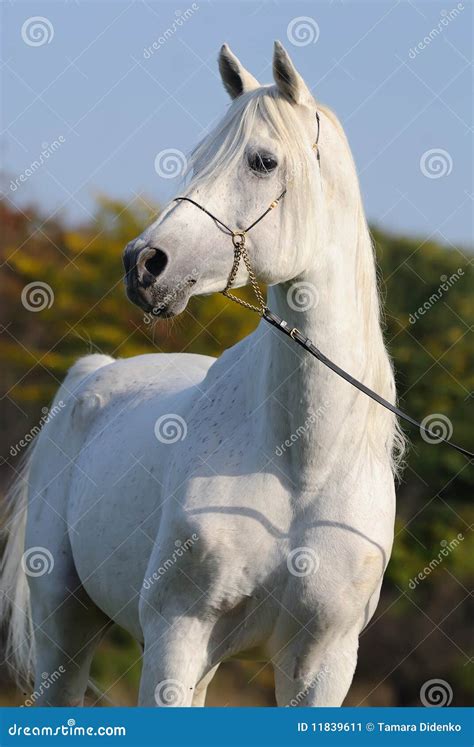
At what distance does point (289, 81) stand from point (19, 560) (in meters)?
3.29

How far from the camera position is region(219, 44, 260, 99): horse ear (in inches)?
148

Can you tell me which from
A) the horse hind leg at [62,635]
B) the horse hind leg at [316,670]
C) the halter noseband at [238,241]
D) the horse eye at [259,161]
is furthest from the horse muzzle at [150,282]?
the horse hind leg at [62,635]

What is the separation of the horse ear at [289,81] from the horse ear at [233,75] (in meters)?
0.21

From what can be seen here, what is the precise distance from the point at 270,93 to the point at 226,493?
136cm

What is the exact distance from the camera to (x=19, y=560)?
19.0 feet

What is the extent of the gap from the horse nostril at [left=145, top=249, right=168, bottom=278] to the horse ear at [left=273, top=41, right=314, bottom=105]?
0.75 m

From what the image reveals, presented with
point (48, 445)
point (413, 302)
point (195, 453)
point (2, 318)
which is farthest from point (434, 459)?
point (195, 453)

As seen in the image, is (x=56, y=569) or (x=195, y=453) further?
(x=56, y=569)

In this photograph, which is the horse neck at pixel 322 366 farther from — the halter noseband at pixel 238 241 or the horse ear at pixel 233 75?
the horse ear at pixel 233 75

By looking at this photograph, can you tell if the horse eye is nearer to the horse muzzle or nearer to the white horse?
the white horse

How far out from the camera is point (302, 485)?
3.71 m

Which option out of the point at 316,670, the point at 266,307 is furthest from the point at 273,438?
the point at 316,670

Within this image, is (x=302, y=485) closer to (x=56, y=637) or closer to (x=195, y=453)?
(x=195, y=453)

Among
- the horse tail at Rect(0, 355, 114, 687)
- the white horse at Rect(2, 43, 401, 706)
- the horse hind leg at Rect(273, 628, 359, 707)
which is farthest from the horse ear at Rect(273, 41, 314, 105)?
the horse tail at Rect(0, 355, 114, 687)
